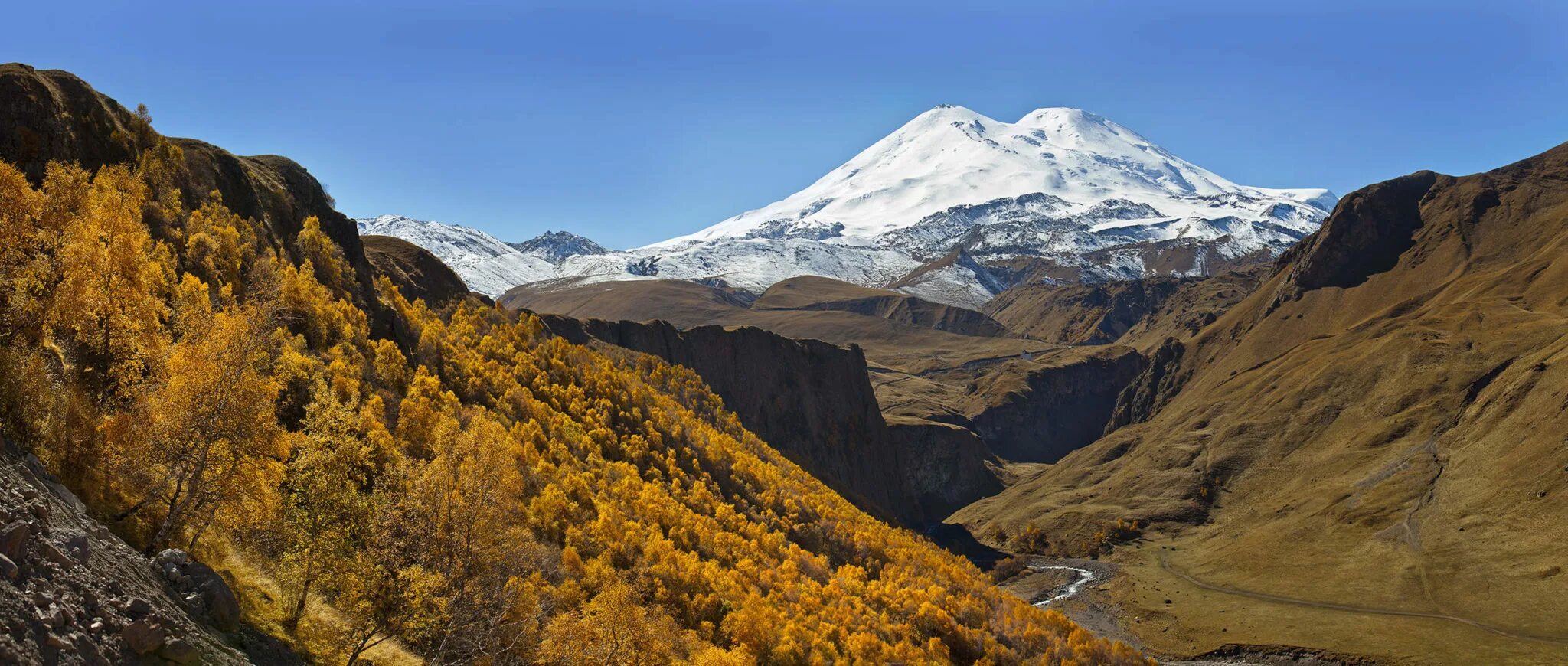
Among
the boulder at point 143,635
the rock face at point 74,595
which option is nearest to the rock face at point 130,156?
Answer: the rock face at point 74,595

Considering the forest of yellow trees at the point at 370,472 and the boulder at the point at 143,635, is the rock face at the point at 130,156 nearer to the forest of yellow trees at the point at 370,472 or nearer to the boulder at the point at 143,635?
the forest of yellow trees at the point at 370,472

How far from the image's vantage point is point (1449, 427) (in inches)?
6083

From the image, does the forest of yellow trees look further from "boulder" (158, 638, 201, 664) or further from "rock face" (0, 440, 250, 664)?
"boulder" (158, 638, 201, 664)

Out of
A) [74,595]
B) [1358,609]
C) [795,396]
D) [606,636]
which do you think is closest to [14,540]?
[74,595]

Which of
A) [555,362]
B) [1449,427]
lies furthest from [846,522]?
[1449,427]

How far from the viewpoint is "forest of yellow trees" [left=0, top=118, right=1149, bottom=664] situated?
26875 mm

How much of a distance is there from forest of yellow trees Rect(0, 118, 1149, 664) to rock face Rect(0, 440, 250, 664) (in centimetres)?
370

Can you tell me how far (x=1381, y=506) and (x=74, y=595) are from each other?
163388 mm

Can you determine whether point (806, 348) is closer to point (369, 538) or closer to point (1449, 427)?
point (1449, 427)

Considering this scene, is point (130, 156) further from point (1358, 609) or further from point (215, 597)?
point (1358, 609)

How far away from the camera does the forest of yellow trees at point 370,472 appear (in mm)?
26875

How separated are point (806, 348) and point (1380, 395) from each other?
4303 inches

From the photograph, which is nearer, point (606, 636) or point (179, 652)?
point (179, 652)

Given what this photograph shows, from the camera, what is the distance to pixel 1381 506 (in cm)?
14175
